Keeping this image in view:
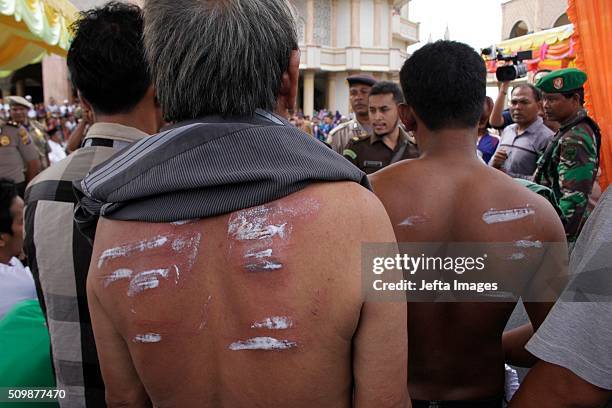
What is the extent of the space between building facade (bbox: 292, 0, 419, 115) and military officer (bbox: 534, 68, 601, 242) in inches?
982

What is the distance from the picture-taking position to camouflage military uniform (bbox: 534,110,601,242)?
303 cm

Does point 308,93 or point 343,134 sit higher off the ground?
point 308,93

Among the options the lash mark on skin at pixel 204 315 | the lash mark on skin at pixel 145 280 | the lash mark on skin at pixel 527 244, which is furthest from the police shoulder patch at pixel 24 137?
the lash mark on skin at pixel 527 244

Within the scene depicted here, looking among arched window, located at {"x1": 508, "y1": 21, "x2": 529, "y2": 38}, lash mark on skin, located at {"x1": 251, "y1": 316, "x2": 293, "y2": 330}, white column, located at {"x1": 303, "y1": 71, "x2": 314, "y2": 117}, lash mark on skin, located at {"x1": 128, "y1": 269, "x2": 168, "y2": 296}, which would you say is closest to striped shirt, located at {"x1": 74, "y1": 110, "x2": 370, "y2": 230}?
lash mark on skin, located at {"x1": 128, "y1": 269, "x2": 168, "y2": 296}

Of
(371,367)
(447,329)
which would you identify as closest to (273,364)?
(371,367)

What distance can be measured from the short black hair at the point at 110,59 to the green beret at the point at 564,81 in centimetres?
296

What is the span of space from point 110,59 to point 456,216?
4.00 ft

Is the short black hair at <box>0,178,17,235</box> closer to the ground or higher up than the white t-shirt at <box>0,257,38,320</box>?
higher up

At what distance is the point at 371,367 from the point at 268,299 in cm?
26

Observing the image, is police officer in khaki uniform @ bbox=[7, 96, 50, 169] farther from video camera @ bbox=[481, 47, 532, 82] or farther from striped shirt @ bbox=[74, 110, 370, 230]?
striped shirt @ bbox=[74, 110, 370, 230]

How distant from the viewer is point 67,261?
150 cm

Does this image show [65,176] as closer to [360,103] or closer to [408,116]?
[408,116]

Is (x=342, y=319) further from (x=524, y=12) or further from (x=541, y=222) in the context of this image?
(x=524, y=12)

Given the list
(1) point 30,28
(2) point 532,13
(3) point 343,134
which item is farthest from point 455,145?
(2) point 532,13
